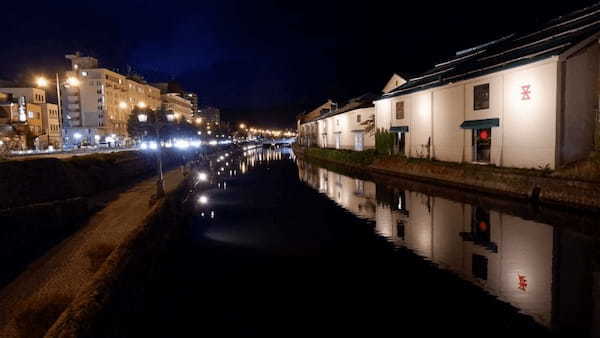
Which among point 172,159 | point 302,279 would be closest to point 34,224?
point 302,279

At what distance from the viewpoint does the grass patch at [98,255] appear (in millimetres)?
8156

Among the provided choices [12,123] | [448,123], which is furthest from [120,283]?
[12,123]

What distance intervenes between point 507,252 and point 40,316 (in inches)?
397

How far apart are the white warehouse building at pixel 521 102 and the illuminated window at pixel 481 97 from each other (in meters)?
0.05

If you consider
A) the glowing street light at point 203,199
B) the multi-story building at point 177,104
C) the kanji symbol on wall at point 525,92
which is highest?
the multi-story building at point 177,104

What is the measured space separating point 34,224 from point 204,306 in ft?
20.0

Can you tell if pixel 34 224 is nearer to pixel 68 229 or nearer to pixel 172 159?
pixel 68 229

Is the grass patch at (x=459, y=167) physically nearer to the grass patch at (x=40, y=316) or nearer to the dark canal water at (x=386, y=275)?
the dark canal water at (x=386, y=275)

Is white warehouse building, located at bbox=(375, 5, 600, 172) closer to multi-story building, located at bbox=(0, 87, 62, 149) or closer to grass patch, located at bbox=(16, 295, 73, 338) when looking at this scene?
grass patch, located at bbox=(16, 295, 73, 338)

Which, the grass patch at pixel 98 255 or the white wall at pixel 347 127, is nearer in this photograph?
the grass patch at pixel 98 255

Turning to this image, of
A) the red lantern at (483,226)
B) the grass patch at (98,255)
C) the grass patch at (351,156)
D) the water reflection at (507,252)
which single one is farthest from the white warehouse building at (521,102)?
the grass patch at (98,255)

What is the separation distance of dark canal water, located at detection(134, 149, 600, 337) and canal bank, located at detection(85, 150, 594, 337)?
0.10ft

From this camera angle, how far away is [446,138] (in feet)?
80.4

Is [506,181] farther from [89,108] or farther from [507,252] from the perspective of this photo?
[89,108]
